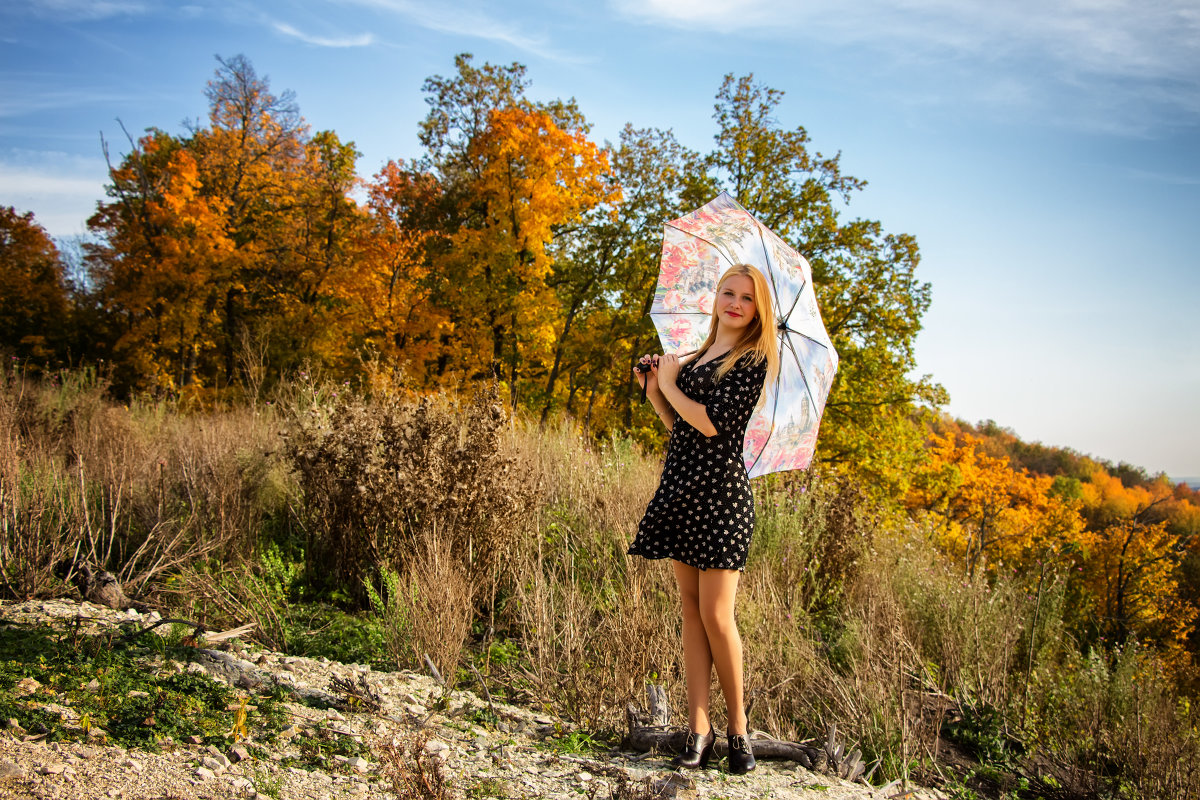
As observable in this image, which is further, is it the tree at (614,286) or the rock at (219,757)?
the tree at (614,286)

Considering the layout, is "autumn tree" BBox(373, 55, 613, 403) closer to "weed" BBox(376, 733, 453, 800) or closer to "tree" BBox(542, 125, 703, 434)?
"tree" BBox(542, 125, 703, 434)

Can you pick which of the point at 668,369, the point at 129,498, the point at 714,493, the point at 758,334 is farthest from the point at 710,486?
the point at 129,498

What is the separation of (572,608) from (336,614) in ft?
5.13

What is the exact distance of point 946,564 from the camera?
6691 millimetres

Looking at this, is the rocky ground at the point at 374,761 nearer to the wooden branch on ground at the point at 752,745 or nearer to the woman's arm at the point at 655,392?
the wooden branch on ground at the point at 752,745

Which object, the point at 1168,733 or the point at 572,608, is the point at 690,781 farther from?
the point at 1168,733

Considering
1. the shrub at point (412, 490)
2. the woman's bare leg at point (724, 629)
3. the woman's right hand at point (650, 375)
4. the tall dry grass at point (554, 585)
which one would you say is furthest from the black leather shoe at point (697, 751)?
the shrub at point (412, 490)

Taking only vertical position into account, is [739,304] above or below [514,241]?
below

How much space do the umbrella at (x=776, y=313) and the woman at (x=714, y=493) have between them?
0.21 m

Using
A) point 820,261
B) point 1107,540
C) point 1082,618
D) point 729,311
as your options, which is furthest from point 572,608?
point 1107,540

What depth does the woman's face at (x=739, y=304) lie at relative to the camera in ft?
9.18

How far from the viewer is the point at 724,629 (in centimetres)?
271

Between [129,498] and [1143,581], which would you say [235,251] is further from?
[1143,581]

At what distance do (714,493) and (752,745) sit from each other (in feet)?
3.72
